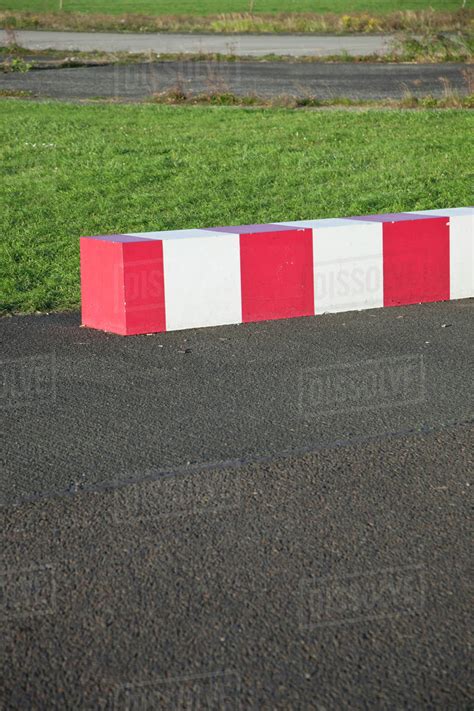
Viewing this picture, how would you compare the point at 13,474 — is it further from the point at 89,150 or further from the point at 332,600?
the point at 89,150

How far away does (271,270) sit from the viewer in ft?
28.6

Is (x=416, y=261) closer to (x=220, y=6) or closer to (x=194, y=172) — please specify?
(x=194, y=172)

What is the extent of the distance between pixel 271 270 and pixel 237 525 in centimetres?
411

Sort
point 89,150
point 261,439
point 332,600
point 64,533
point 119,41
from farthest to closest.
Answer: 1. point 119,41
2. point 89,150
3. point 261,439
4. point 64,533
5. point 332,600

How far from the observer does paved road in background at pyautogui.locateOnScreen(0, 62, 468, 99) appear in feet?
76.1

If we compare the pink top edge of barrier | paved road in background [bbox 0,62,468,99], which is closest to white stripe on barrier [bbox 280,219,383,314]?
the pink top edge of barrier

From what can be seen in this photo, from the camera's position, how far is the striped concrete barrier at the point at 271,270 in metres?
8.27

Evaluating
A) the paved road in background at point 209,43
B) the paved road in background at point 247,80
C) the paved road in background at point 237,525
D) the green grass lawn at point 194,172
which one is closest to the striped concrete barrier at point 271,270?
the paved road in background at point 237,525

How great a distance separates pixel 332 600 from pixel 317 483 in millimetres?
1145

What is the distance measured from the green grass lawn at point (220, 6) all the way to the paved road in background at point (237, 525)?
151 feet

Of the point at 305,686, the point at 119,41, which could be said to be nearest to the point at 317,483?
the point at 305,686

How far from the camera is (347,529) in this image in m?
4.76

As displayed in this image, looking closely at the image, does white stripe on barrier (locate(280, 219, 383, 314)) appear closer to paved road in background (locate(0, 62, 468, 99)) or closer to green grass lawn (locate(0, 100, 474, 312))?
green grass lawn (locate(0, 100, 474, 312))

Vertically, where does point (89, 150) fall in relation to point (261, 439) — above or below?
below
